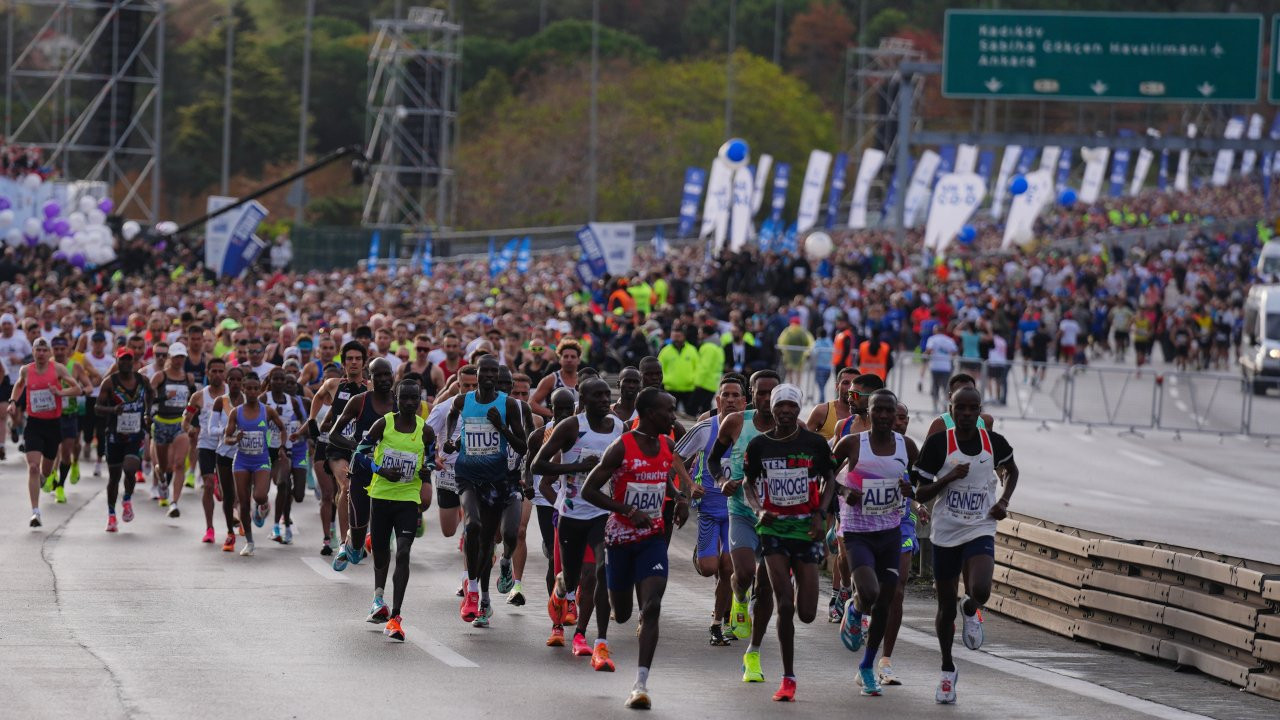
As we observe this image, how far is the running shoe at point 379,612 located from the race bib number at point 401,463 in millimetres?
815

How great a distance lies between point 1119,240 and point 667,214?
2106 cm

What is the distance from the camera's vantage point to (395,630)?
1238 cm

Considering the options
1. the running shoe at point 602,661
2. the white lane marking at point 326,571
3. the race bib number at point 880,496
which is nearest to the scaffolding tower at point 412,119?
the white lane marking at point 326,571

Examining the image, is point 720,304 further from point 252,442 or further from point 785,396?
point 785,396

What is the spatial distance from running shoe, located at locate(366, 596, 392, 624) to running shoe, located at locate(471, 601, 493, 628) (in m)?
0.57

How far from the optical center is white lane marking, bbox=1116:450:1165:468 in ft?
94.0

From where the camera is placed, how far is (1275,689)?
36.6ft

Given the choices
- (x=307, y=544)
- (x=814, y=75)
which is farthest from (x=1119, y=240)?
(x=307, y=544)

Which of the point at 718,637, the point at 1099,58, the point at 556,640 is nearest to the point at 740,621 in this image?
the point at 718,637

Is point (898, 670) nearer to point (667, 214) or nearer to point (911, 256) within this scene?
point (911, 256)

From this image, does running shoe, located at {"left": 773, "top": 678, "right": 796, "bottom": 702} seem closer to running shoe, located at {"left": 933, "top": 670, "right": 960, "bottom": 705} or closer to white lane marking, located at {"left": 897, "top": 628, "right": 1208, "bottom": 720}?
running shoe, located at {"left": 933, "top": 670, "right": 960, "bottom": 705}

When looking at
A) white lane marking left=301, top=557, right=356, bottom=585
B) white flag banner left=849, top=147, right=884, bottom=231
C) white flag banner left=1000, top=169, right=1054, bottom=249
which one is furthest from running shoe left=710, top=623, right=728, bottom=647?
white flag banner left=849, top=147, right=884, bottom=231

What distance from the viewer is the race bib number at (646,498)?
35.6 feet

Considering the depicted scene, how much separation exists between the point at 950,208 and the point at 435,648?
42052mm
